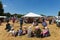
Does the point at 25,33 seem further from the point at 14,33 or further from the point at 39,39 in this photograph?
the point at 39,39

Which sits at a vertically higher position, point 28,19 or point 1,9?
point 1,9

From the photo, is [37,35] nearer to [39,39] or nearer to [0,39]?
[39,39]

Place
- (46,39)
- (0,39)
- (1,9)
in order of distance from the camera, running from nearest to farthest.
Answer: (46,39)
(0,39)
(1,9)

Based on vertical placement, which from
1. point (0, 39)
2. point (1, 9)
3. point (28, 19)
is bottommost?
point (0, 39)

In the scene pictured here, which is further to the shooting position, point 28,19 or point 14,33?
point 28,19

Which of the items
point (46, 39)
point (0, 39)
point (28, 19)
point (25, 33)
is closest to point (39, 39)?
point (46, 39)

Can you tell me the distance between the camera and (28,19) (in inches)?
1129

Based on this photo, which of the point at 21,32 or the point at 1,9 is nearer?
the point at 21,32

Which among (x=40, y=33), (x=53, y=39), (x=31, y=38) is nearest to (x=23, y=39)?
(x=31, y=38)

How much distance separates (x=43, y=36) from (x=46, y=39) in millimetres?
726

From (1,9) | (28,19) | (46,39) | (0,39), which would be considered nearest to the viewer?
(46,39)

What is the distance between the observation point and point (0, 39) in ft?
48.9

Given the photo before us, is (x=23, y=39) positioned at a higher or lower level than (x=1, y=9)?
lower

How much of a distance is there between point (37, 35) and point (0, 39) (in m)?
→ 3.72
